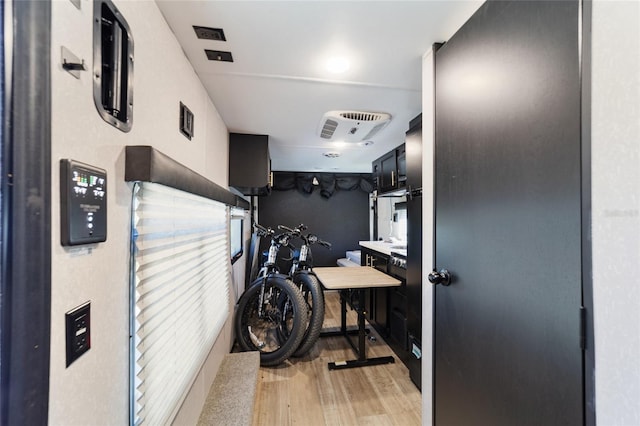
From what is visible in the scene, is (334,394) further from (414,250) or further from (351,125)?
(351,125)

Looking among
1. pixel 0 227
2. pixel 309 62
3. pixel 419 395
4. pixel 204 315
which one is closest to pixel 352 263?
pixel 419 395

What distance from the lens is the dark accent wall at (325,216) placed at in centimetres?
538

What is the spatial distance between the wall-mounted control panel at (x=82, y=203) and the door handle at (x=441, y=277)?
1282mm

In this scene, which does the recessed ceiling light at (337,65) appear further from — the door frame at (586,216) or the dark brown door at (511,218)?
the door frame at (586,216)

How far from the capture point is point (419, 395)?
78.2 inches

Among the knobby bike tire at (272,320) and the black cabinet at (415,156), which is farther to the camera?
the knobby bike tire at (272,320)

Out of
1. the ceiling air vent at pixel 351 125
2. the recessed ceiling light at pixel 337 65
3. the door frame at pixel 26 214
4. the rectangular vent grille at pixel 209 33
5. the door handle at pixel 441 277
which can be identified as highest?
the recessed ceiling light at pixel 337 65

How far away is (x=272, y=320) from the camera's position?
2.67m

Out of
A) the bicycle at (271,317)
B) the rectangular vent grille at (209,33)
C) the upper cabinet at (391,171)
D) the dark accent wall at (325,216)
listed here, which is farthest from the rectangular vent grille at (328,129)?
the dark accent wall at (325,216)

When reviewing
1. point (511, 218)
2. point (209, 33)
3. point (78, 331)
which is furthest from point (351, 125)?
point (78, 331)

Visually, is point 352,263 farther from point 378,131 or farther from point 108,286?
point 108,286

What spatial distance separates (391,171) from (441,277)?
77.4 inches

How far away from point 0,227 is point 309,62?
55.9 inches

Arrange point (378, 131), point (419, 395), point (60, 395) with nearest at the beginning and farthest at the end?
point (60, 395)
point (419, 395)
point (378, 131)
